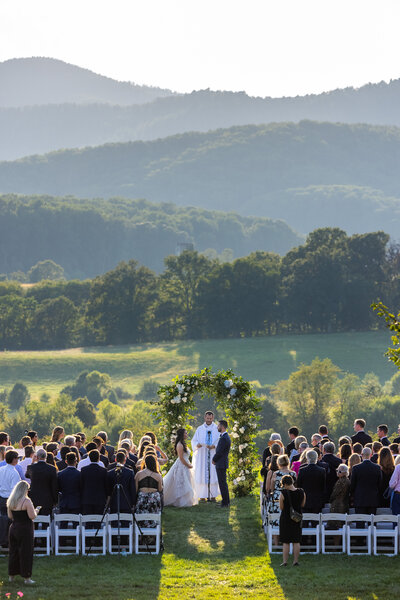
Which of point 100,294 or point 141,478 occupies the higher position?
point 100,294

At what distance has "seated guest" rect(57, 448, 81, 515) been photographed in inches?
539

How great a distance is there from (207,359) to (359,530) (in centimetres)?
7776

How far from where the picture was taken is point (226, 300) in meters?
99.6

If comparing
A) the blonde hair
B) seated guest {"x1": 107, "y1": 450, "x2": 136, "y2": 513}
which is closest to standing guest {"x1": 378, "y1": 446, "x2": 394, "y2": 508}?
seated guest {"x1": 107, "y1": 450, "x2": 136, "y2": 513}

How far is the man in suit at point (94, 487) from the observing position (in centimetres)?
1359

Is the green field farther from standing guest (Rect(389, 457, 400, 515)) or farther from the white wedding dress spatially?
standing guest (Rect(389, 457, 400, 515))

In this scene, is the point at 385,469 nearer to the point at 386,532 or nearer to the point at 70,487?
the point at 386,532

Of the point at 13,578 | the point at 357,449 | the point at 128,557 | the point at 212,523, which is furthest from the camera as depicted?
the point at 212,523

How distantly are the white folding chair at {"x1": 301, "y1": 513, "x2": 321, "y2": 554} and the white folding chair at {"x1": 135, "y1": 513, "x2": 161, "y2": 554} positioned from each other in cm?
216

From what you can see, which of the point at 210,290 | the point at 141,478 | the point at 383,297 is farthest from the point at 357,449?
the point at 210,290

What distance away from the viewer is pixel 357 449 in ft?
48.4

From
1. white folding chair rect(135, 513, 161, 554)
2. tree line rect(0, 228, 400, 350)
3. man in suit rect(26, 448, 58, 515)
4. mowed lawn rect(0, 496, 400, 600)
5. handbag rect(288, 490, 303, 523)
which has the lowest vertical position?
mowed lawn rect(0, 496, 400, 600)

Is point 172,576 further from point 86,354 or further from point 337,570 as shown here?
point 86,354

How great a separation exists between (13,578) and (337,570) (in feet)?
14.4
